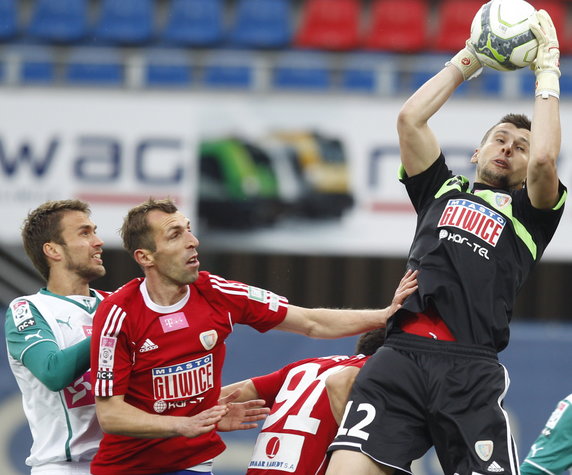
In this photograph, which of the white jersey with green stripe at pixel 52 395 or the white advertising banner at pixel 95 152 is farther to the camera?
the white advertising banner at pixel 95 152

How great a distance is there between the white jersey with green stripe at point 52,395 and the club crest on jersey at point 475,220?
5.78ft

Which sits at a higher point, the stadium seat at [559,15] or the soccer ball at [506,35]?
the stadium seat at [559,15]

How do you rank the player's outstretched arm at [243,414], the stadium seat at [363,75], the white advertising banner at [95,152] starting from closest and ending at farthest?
1. the player's outstretched arm at [243,414]
2. the white advertising banner at [95,152]
3. the stadium seat at [363,75]

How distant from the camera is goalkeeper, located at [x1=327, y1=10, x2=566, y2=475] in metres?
3.88

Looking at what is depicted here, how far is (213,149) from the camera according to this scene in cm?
934

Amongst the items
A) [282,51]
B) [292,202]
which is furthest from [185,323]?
[282,51]

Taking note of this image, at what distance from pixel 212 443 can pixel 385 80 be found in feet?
20.5

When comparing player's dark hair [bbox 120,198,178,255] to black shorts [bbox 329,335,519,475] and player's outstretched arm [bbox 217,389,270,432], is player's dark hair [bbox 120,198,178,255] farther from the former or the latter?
black shorts [bbox 329,335,519,475]

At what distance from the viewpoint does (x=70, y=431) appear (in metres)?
4.44

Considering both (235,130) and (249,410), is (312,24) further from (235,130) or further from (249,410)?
(249,410)

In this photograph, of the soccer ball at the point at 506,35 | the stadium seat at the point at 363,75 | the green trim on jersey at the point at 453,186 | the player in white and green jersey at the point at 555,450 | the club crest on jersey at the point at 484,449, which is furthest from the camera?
the stadium seat at the point at 363,75

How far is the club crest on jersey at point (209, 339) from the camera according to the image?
432 cm

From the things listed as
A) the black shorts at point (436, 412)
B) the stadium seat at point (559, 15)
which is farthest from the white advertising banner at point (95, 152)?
the stadium seat at point (559, 15)

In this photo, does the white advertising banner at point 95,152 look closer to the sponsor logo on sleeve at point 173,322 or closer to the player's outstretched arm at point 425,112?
the sponsor logo on sleeve at point 173,322
